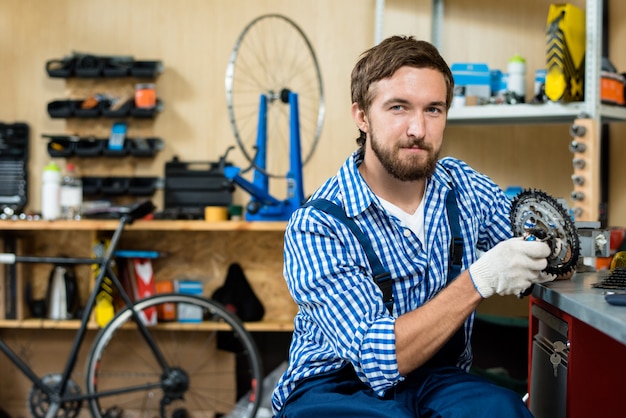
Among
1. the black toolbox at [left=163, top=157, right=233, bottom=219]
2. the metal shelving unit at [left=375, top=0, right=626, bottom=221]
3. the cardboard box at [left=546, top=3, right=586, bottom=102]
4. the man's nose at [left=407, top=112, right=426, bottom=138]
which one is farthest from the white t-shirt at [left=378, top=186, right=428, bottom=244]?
the black toolbox at [left=163, top=157, right=233, bottom=219]

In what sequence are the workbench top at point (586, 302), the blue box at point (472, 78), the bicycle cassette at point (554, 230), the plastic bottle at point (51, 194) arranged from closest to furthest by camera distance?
the workbench top at point (586, 302) → the bicycle cassette at point (554, 230) → the blue box at point (472, 78) → the plastic bottle at point (51, 194)

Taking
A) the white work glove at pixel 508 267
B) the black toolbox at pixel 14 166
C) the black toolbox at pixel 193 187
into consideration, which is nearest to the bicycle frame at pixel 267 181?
the black toolbox at pixel 193 187

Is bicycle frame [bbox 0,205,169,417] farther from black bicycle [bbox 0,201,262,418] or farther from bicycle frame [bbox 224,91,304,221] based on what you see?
bicycle frame [bbox 224,91,304,221]

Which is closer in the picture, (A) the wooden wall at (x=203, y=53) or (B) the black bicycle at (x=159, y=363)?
(B) the black bicycle at (x=159, y=363)

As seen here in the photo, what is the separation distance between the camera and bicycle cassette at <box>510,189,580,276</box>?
144cm

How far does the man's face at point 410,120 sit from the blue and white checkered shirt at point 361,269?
0.30ft

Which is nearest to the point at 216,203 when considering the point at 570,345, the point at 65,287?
the point at 65,287

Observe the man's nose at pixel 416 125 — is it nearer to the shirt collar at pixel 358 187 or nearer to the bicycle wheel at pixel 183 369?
the shirt collar at pixel 358 187

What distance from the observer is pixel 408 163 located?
1.51 metres

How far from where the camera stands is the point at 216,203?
3.27m

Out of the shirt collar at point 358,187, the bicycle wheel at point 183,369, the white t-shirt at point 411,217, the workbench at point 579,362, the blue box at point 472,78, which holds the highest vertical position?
the blue box at point 472,78

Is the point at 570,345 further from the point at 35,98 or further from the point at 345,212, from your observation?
the point at 35,98

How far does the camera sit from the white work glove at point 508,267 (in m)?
1.30

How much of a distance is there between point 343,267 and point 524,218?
1.27 feet
